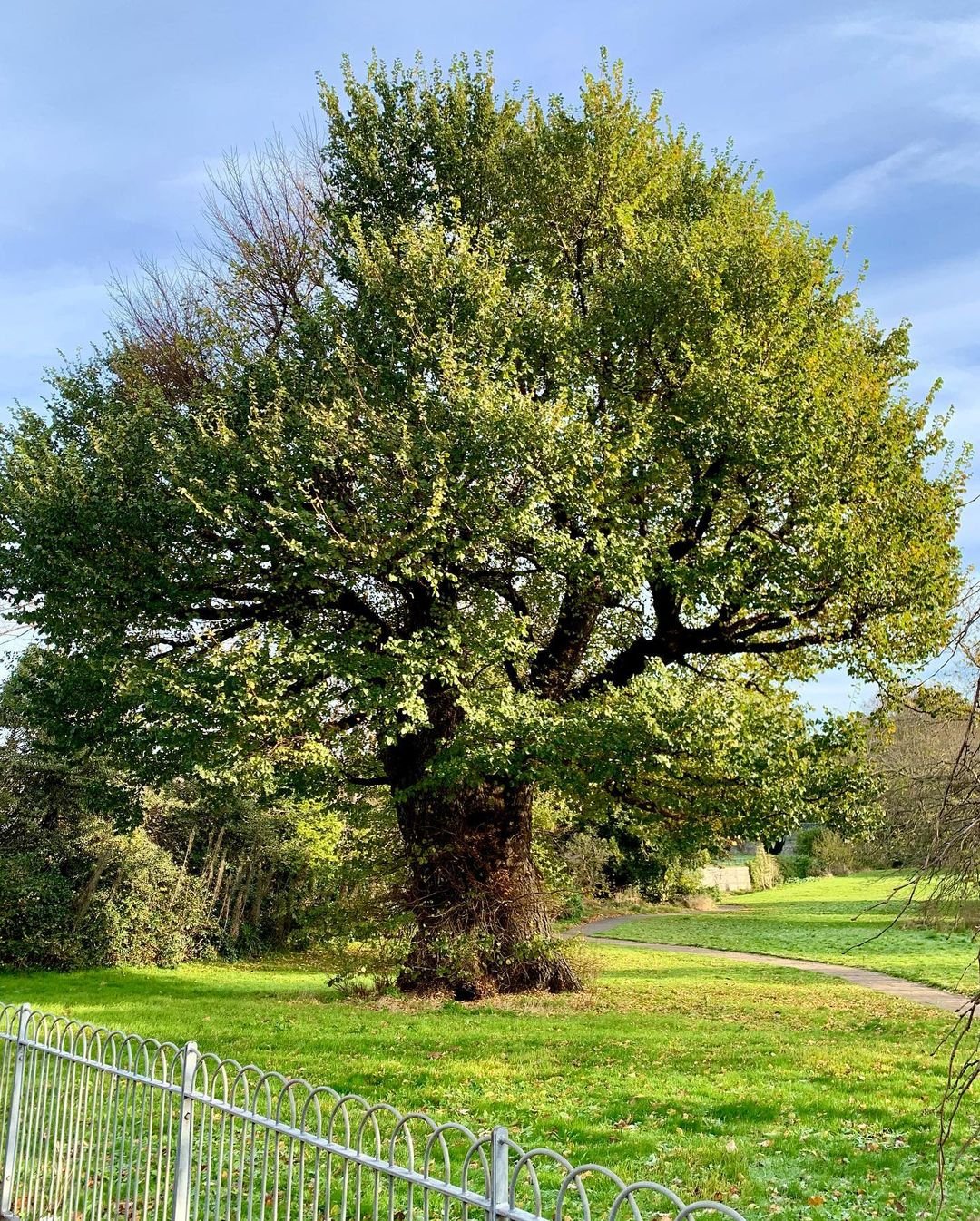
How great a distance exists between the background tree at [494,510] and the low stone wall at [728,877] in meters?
36.2

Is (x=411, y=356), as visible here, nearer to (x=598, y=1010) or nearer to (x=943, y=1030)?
(x=598, y=1010)

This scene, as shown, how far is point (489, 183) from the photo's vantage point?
1642 centimetres

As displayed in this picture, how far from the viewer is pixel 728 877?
52188 millimetres

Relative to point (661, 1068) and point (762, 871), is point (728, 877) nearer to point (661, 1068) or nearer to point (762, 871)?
point (762, 871)

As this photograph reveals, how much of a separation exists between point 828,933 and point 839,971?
9.67m

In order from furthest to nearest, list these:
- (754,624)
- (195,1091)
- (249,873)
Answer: (249,873), (754,624), (195,1091)

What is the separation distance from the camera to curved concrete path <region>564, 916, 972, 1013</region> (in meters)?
16.8

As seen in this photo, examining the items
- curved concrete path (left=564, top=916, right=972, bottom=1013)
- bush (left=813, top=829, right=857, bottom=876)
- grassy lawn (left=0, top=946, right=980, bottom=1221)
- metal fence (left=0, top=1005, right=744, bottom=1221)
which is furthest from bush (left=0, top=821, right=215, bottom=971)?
bush (left=813, top=829, right=857, bottom=876)

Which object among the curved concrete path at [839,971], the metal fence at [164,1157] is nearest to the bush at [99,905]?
the curved concrete path at [839,971]

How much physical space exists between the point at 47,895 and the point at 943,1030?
1759cm

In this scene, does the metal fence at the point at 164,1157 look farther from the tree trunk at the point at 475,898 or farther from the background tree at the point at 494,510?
the tree trunk at the point at 475,898

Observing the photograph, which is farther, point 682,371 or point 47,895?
point 47,895

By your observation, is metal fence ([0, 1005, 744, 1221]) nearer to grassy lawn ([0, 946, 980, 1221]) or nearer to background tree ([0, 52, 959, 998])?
grassy lawn ([0, 946, 980, 1221])

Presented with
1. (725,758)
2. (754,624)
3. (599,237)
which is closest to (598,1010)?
(725,758)
